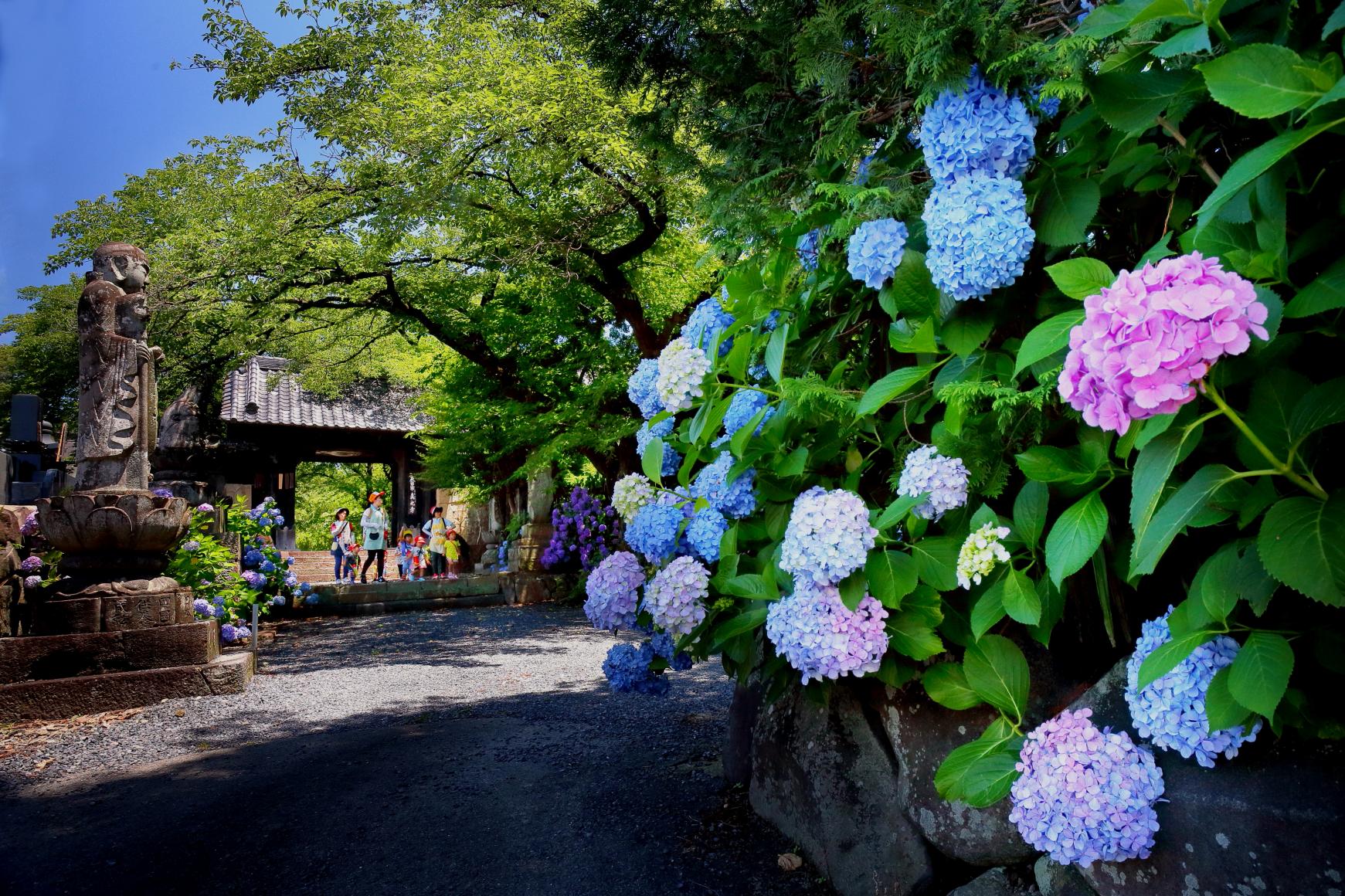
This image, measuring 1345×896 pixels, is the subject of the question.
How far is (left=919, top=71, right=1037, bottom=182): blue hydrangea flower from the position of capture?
63.9 inches

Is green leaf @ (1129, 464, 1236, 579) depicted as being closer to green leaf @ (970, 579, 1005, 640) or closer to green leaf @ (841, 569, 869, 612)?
green leaf @ (970, 579, 1005, 640)

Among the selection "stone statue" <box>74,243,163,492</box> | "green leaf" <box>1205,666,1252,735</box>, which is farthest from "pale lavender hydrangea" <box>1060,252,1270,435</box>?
"stone statue" <box>74,243,163,492</box>

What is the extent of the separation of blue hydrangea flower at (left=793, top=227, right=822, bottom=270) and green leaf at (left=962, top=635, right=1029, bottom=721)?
1.10m

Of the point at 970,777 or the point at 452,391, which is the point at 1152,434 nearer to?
the point at 970,777

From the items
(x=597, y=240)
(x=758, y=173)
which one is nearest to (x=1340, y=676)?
(x=758, y=173)

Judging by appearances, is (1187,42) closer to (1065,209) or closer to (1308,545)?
(1065,209)

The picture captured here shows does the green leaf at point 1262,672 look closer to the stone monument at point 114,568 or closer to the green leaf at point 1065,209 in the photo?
the green leaf at point 1065,209

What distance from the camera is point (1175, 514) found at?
3.90ft

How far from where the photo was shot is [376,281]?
11.5 m

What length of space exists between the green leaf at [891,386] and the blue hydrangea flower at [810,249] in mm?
625

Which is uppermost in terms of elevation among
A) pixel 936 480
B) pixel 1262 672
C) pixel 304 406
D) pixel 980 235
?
pixel 304 406

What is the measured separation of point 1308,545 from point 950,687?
95 centimetres

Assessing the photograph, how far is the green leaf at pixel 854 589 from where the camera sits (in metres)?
1.91

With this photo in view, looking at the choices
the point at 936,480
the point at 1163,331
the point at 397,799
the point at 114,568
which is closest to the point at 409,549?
the point at 114,568
